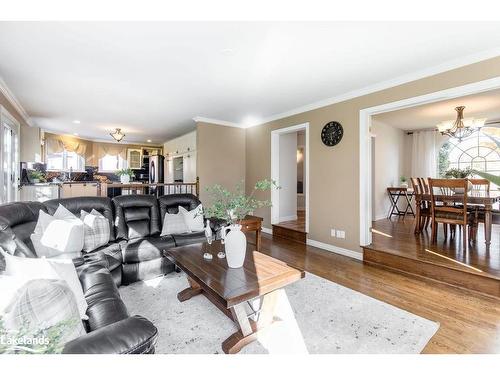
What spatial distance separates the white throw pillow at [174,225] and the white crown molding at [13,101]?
115 inches

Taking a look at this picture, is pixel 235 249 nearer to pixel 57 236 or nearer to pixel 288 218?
pixel 57 236

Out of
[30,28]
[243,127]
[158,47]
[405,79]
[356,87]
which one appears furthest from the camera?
[243,127]

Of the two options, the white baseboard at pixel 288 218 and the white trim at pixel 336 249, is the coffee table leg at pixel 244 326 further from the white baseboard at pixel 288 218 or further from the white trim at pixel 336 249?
the white baseboard at pixel 288 218

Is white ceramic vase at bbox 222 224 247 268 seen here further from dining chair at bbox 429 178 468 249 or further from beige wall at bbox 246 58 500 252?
dining chair at bbox 429 178 468 249

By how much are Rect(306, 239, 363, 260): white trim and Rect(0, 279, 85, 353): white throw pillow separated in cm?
353

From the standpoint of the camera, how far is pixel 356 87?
353 cm

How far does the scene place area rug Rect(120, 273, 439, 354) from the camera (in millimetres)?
1711

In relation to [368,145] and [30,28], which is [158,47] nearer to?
[30,28]

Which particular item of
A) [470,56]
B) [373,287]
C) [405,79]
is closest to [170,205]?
[373,287]

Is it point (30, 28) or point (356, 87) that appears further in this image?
point (356, 87)

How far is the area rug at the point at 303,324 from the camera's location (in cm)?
171

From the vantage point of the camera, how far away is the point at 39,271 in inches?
51.7
